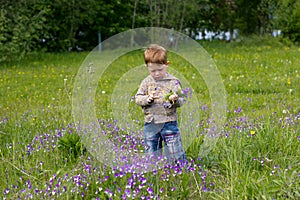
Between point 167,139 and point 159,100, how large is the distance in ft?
1.21

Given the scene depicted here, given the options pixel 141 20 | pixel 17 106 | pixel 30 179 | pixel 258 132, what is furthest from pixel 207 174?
pixel 141 20

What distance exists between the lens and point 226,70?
10.7 m

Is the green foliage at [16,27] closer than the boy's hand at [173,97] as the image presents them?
No

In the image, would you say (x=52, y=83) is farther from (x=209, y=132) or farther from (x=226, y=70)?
(x=209, y=132)

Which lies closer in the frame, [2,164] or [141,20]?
[2,164]

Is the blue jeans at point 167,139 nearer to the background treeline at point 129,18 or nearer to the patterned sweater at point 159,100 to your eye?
the patterned sweater at point 159,100

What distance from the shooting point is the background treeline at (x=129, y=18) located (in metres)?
17.1

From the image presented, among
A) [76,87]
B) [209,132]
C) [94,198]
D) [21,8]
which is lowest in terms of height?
[94,198]

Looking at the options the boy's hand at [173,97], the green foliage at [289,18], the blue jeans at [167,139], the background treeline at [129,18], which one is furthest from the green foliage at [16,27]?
the boy's hand at [173,97]

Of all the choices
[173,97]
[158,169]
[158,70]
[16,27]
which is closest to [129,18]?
[16,27]

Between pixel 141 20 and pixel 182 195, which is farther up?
pixel 141 20

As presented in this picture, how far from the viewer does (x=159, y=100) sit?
12.3 feet

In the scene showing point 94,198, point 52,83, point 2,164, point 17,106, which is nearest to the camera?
point 94,198

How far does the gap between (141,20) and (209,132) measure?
1833 centimetres
